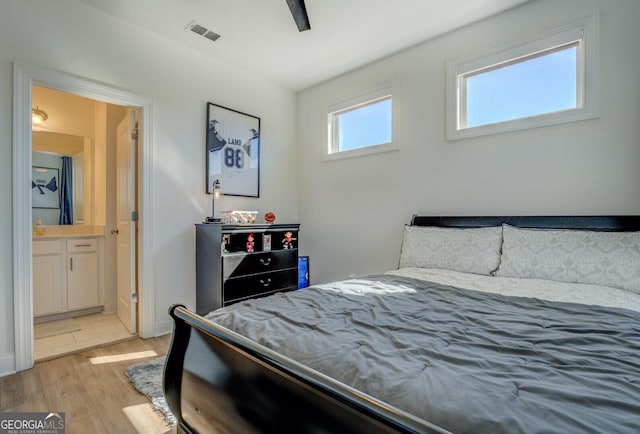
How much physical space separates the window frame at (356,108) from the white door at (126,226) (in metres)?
2.13

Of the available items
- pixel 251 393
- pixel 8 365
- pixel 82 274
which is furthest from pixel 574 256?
pixel 82 274

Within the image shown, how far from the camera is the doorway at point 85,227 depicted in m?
3.06

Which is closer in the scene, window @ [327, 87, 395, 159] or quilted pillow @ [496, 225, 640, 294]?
quilted pillow @ [496, 225, 640, 294]

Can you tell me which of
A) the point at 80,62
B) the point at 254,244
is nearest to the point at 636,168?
the point at 254,244

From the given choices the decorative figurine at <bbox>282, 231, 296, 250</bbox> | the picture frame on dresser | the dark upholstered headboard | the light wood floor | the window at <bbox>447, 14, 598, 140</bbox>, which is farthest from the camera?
the picture frame on dresser

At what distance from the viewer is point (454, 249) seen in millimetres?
2520

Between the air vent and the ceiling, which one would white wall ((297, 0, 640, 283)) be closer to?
the ceiling

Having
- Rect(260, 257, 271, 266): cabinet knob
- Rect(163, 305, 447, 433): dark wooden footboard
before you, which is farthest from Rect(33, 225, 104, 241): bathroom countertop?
Rect(163, 305, 447, 433): dark wooden footboard

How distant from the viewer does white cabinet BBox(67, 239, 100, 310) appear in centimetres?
352

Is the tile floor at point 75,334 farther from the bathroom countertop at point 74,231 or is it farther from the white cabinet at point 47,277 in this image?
the bathroom countertop at point 74,231

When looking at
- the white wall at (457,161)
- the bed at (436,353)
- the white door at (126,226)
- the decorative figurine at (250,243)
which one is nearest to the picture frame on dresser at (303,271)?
the white wall at (457,161)

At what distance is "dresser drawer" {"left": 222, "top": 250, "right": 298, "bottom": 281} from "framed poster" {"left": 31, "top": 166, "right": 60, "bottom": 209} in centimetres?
250

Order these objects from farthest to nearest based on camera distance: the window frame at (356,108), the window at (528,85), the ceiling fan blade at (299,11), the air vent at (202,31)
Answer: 1. the window frame at (356,108)
2. the air vent at (202,31)
3. the window at (528,85)
4. the ceiling fan blade at (299,11)

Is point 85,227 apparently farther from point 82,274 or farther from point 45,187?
point 82,274
